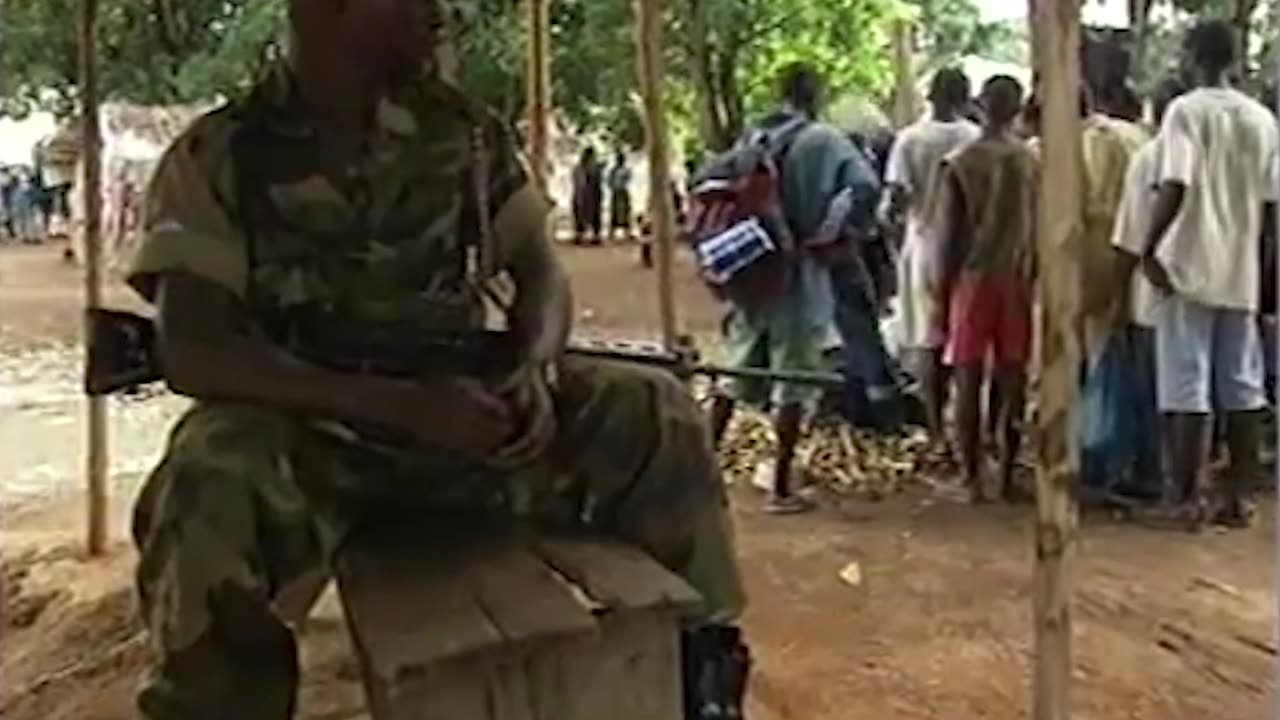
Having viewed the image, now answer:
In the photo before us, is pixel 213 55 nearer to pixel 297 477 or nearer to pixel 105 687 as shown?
pixel 105 687

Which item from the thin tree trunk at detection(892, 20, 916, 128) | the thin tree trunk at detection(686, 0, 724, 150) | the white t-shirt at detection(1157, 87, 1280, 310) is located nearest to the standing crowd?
the white t-shirt at detection(1157, 87, 1280, 310)

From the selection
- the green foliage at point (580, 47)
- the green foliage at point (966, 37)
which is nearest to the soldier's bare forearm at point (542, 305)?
the green foliage at point (580, 47)

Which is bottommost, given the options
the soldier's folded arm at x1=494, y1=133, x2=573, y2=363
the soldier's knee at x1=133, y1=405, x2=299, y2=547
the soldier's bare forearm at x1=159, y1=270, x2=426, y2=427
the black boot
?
the black boot

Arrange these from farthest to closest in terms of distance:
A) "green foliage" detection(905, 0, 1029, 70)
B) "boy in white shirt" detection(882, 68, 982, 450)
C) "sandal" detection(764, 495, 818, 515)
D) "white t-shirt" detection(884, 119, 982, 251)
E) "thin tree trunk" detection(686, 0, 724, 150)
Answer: "green foliage" detection(905, 0, 1029, 70) → "thin tree trunk" detection(686, 0, 724, 150) → "white t-shirt" detection(884, 119, 982, 251) → "boy in white shirt" detection(882, 68, 982, 450) → "sandal" detection(764, 495, 818, 515)

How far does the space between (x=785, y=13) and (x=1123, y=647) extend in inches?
542

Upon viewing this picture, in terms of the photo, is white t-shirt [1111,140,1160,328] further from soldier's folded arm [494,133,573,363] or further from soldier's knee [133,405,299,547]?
soldier's knee [133,405,299,547]

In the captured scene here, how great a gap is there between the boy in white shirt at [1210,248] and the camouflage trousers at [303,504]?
11.0 ft

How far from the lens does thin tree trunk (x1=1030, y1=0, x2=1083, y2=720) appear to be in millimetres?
2756

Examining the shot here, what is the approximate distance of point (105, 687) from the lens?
4566 millimetres

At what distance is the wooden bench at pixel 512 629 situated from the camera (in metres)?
2.31

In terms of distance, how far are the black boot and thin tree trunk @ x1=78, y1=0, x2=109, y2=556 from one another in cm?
281

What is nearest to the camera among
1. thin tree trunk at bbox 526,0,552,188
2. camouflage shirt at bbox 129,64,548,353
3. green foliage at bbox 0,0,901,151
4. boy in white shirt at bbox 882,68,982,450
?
camouflage shirt at bbox 129,64,548,353

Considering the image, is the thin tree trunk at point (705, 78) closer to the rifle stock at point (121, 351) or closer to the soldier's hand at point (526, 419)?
the rifle stock at point (121, 351)

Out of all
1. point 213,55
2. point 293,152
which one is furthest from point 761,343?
point 213,55
